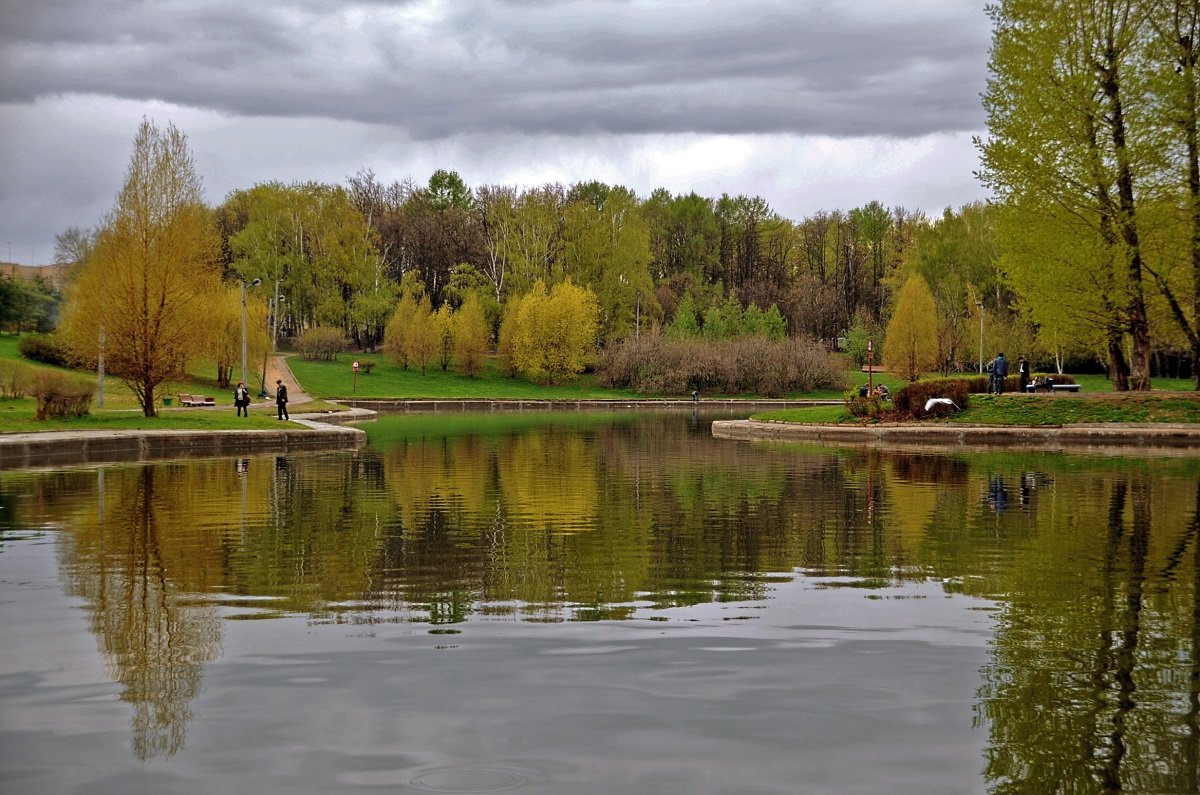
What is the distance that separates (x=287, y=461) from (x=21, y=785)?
A: 79.3 ft

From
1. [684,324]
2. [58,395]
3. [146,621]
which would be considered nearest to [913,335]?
[684,324]

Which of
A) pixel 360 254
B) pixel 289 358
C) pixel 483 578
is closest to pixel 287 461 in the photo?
pixel 483 578

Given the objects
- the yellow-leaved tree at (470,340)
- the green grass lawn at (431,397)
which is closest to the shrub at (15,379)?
the green grass lawn at (431,397)

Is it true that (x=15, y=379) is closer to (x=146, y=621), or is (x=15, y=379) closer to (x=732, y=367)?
(x=146, y=621)

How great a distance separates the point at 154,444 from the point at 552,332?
63.4 m

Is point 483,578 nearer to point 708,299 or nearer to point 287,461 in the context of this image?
point 287,461

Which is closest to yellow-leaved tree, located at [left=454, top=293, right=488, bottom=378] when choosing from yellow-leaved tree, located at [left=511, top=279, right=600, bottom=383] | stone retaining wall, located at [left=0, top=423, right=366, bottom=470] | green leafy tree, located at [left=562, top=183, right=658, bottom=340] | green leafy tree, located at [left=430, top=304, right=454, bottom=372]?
green leafy tree, located at [left=430, top=304, right=454, bottom=372]

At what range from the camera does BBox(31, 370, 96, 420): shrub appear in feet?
113

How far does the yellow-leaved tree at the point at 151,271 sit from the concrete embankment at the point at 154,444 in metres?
5.60

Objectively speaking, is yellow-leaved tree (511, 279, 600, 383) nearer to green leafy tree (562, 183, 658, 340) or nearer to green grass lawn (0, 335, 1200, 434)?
green grass lawn (0, 335, 1200, 434)

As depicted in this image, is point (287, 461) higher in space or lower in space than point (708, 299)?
lower

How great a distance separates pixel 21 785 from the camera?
18.7 feet

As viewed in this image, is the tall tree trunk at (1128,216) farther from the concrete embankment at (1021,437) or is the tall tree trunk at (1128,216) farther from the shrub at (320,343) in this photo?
the shrub at (320,343)

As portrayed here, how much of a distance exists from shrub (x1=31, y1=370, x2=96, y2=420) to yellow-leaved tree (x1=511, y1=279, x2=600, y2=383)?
5925 cm
